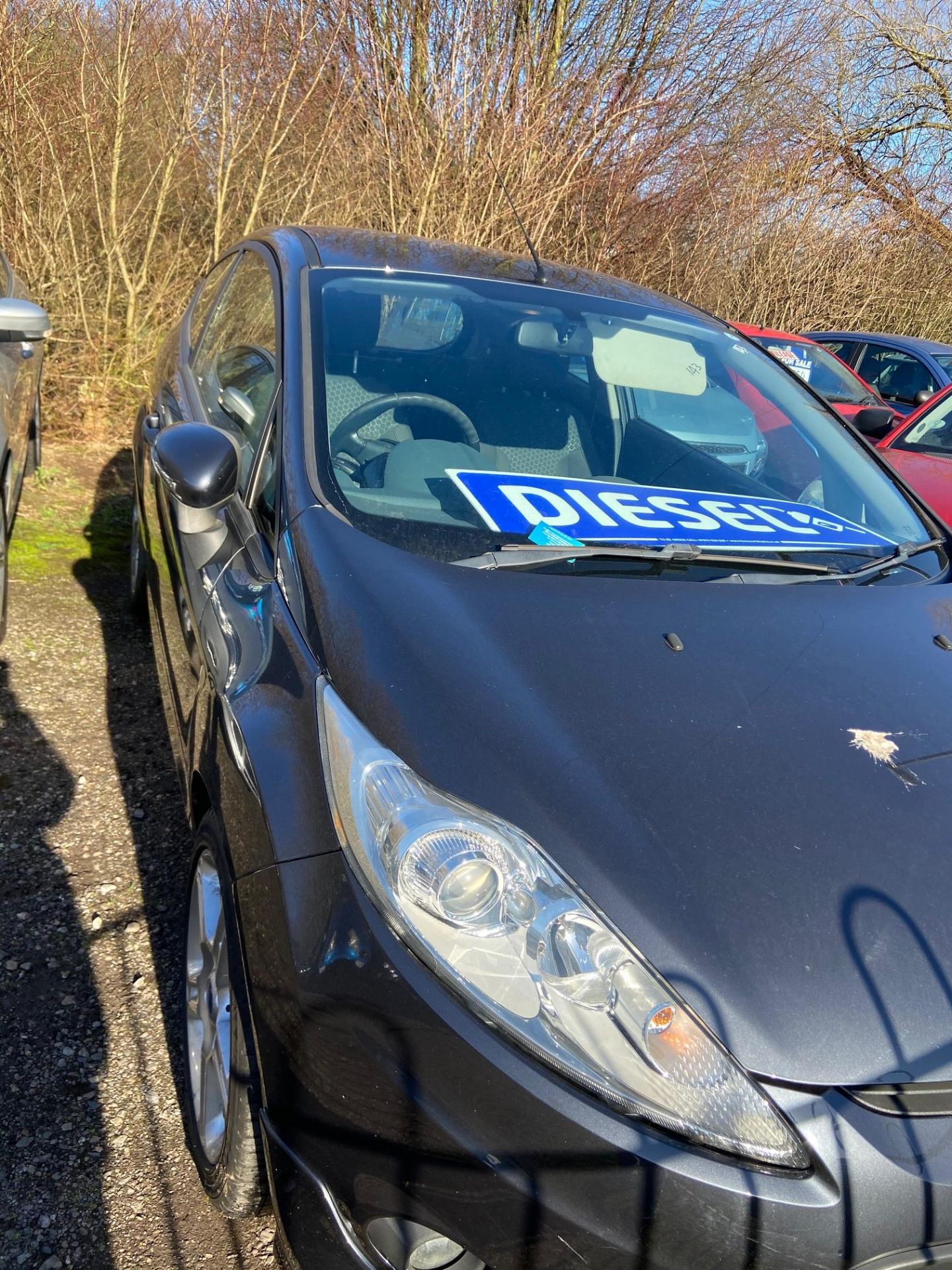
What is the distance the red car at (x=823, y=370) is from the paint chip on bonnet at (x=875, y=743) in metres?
6.42

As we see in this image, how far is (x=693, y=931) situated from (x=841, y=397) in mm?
7214

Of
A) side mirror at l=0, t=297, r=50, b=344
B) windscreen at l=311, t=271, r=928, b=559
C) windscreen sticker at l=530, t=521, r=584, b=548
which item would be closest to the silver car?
side mirror at l=0, t=297, r=50, b=344

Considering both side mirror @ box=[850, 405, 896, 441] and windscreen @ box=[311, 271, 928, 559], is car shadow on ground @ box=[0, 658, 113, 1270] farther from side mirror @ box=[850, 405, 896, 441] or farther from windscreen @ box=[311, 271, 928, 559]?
side mirror @ box=[850, 405, 896, 441]

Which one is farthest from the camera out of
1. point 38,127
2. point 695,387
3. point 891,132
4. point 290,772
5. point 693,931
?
point 891,132

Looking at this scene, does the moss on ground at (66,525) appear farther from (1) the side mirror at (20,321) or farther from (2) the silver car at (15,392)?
(1) the side mirror at (20,321)

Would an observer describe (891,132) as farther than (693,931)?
Yes

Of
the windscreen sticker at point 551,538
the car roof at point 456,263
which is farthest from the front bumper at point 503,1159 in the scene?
the car roof at point 456,263

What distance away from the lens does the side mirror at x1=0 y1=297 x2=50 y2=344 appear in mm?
3332

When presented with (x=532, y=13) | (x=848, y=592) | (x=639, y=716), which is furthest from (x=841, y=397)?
(x=639, y=716)

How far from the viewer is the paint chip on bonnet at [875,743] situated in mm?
1646

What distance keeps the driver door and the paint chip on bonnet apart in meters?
1.29

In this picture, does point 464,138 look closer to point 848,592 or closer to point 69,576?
point 69,576

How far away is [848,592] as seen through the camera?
2139 millimetres

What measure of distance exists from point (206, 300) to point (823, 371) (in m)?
5.73
